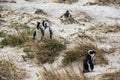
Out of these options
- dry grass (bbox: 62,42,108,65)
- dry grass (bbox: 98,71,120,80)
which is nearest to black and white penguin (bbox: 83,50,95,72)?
dry grass (bbox: 62,42,108,65)

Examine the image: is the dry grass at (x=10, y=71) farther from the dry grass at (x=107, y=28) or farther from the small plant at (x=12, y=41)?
the dry grass at (x=107, y=28)

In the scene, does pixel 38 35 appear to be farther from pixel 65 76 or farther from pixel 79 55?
pixel 65 76

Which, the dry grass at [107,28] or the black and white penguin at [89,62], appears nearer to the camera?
the black and white penguin at [89,62]

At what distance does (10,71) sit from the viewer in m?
7.37

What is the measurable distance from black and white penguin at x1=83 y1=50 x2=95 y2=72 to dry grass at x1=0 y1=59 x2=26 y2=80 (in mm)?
1163

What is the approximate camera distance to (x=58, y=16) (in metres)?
13.3

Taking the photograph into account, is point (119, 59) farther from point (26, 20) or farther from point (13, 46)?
point (26, 20)

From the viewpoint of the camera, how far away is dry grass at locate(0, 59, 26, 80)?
7148 millimetres

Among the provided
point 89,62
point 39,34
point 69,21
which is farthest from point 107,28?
point 89,62

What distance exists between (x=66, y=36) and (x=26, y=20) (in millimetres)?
2243

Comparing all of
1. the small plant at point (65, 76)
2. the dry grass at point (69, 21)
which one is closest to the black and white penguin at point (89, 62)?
the small plant at point (65, 76)

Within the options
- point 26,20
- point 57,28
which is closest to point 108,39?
point 57,28

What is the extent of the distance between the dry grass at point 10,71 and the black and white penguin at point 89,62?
45.8 inches

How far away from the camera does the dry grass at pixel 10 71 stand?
7148 millimetres
